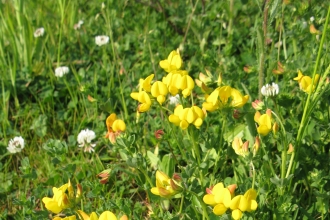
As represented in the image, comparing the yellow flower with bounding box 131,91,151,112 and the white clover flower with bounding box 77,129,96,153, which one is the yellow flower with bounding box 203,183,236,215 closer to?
the yellow flower with bounding box 131,91,151,112

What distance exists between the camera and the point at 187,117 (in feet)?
5.74

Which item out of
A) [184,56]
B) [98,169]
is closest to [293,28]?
[184,56]

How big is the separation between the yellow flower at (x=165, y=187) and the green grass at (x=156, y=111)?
0.10ft

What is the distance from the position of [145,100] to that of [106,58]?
140 cm

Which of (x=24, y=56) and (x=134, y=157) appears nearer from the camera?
(x=134, y=157)

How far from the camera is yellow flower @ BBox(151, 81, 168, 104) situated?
1.83 metres

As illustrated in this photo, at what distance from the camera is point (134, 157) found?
1.81 meters

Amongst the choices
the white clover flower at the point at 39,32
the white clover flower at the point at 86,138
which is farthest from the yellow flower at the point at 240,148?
the white clover flower at the point at 39,32

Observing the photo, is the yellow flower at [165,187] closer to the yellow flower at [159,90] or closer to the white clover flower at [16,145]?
the yellow flower at [159,90]

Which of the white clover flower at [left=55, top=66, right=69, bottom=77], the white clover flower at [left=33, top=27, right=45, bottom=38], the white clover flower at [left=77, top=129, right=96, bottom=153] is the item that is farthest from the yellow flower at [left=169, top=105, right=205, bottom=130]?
the white clover flower at [left=33, top=27, right=45, bottom=38]

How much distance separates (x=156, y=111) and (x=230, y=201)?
4.19 ft

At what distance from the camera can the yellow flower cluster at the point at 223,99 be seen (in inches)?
69.6

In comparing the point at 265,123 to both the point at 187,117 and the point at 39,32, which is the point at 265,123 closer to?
the point at 187,117

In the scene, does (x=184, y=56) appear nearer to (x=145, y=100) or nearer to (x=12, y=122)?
(x=12, y=122)
